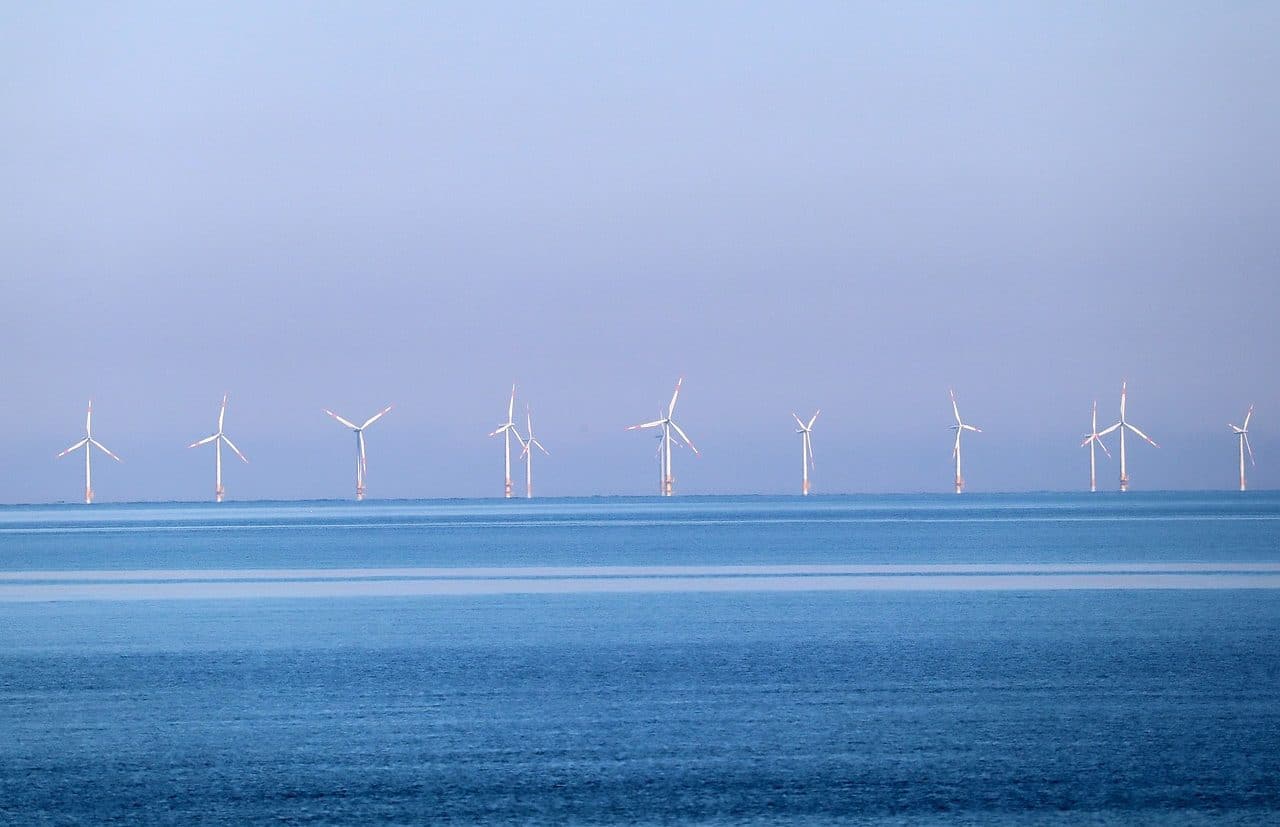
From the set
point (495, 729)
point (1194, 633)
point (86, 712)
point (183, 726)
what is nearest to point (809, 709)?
point (495, 729)

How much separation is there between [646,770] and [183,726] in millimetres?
4107

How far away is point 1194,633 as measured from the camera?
1852 centimetres

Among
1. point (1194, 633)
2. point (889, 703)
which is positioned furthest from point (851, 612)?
point (889, 703)

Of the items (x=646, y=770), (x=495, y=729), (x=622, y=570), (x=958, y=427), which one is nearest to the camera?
(x=646, y=770)

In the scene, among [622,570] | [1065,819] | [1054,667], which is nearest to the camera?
[1065,819]

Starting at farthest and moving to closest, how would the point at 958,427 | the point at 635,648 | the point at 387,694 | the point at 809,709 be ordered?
the point at 958,427 → the point at 635,648 → the point at 387,694 → the point at 809,709

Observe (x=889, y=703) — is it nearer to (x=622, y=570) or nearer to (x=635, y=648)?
(x=635, y=648)

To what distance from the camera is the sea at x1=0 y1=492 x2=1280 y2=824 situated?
31.1ft

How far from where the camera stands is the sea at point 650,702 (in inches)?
373

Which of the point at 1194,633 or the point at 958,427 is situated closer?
the point at 1194,633

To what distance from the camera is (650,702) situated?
13.2m

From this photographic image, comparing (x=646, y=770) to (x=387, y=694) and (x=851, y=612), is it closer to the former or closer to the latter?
(x=387, y=694)

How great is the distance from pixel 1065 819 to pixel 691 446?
362 feet

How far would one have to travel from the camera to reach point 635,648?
1744cm
